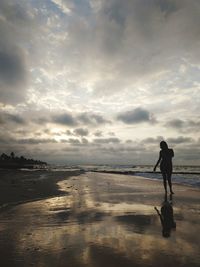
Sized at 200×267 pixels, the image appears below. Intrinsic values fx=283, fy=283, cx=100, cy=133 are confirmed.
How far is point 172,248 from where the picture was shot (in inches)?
175

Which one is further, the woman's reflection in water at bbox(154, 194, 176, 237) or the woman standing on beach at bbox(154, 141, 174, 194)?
the woman standing on beach at bbox(154, 141, 174, 194)

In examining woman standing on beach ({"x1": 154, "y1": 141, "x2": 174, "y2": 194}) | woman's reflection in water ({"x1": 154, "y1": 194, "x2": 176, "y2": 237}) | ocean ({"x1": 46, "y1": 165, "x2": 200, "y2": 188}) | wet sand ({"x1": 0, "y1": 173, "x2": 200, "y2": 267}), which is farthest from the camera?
ocean ({"x1": 46, "y1": 165, "x2": 200, "y2": 188})

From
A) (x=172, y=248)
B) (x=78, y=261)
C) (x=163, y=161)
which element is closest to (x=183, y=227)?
(x=172, y=248)

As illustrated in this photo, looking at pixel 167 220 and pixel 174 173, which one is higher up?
pixel 174 173

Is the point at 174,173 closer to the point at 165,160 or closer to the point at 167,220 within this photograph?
the point at 165,160

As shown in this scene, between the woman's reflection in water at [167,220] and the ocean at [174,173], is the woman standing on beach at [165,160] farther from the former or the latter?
the ocean at [174,173]

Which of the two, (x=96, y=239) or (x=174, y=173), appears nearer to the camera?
(x=96, y=239)

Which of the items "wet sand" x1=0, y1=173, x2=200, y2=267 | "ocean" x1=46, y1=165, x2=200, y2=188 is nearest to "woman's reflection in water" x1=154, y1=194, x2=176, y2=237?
"wet sand" x1=0, y1=173, x2=200, y2=267

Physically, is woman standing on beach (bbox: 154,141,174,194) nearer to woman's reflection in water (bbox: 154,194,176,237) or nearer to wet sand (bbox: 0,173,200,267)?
woman's reflection in water (bbox: 154,194,176,237)

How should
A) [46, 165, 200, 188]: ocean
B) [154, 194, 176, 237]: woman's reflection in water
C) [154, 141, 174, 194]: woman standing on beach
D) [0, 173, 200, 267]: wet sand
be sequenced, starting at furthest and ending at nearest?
[46, 165, 200, 188]: ocean → [154, 141, 174, 194]: woman standing on beach → [154, 194, 176, 237]: woman's reflection in water → [0, 173, 200, 267]: wet sand

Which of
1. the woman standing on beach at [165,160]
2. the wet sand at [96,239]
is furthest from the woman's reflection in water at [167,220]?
the woman standing on beach at [165,160]

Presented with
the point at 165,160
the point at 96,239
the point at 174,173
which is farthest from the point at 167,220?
the point at 174,173

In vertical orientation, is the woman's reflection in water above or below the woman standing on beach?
below

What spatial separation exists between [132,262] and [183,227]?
2470 mm
